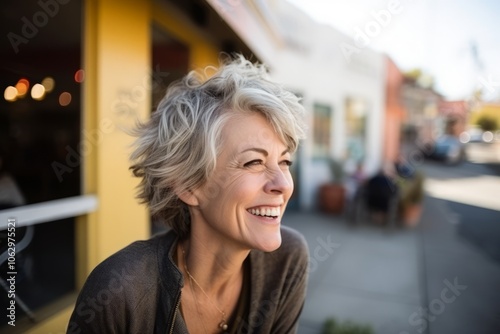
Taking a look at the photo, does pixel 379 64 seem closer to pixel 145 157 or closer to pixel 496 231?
pixel 496 231

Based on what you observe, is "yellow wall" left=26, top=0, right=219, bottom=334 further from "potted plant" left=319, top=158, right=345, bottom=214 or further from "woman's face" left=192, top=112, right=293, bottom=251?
"potted plant" left=319, top=158, right=345, bottom=214

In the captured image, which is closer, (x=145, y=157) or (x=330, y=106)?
(x=145, y=157)

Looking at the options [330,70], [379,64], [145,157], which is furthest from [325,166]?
[145,157]

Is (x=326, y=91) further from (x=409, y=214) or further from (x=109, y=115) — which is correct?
(x=109, y=115)

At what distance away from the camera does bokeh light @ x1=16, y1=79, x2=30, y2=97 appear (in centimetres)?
236

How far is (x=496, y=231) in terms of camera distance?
20.0 feet

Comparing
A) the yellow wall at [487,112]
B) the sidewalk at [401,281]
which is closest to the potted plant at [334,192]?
A: the sidewalk at [401,281]

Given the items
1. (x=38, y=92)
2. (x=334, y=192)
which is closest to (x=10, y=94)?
(x=38, y=92)

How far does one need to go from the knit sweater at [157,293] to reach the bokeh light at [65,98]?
65.5 inches

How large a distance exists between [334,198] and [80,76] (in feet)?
22.4

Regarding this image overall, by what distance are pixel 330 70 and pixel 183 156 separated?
8.63m

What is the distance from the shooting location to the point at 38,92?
260cm

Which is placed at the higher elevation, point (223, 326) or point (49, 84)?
point (49, 84)

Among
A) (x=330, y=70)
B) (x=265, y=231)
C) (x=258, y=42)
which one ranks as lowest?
(x=265, y=231)
